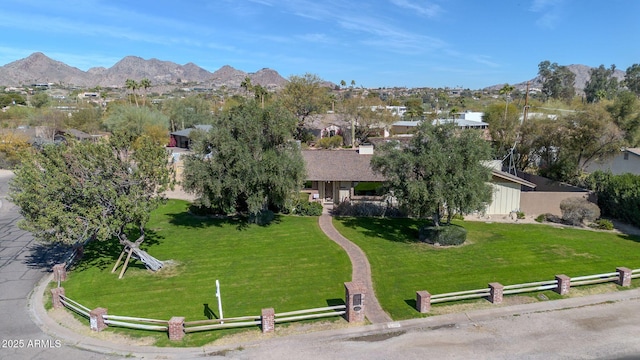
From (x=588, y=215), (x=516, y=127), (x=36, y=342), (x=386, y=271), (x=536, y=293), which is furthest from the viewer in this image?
(x=516, y=127)

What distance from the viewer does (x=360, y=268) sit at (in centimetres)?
2045

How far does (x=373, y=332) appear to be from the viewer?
577 inches

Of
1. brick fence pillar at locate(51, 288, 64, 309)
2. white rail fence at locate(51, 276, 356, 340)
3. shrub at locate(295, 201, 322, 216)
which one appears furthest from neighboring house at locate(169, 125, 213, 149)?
white rail fence at locate(51, 276, 356, 340)

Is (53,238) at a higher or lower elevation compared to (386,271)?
higher

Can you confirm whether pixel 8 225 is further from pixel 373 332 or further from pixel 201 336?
pixel 373 332

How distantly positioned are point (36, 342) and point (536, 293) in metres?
19.6

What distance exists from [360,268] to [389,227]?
25.3 feet

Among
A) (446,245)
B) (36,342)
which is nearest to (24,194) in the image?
(36,342)

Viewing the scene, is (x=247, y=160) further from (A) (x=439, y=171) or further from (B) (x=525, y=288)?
(B) (x=525, y=288)

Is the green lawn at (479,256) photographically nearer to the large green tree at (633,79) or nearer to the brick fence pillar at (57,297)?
the brick fence pillar at (57,297)

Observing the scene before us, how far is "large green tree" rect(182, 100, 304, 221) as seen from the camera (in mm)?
25125

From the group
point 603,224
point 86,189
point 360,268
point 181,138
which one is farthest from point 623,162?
point 181,138

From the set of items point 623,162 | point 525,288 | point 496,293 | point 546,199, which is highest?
point 623,162

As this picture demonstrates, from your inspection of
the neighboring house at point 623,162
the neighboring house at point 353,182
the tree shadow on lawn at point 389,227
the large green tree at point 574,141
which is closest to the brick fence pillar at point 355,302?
the tree shadow on lawn at point 389,227
